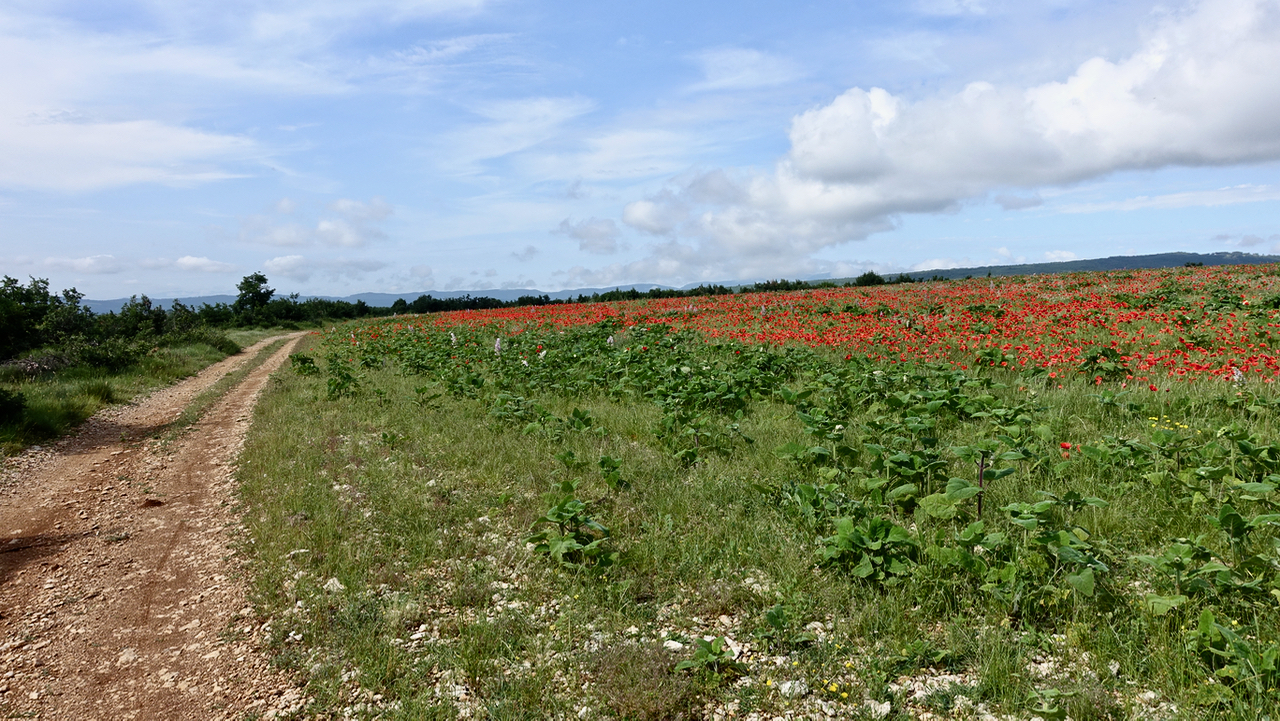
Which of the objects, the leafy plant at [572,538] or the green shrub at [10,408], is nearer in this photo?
the leafy plant at [572,538]

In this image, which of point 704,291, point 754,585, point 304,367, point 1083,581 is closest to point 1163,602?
point 1083,581

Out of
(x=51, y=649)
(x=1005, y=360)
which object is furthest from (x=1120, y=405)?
(x=51, y=649)

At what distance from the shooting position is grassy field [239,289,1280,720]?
3619 millimetres

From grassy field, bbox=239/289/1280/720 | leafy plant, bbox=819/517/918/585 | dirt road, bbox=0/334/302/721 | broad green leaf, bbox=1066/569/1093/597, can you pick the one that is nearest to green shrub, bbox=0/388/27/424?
dirt road, bbox=0/334/302/721

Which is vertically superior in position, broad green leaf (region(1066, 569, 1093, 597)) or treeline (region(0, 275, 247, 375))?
treeline (region(0, 275, 247, 375))

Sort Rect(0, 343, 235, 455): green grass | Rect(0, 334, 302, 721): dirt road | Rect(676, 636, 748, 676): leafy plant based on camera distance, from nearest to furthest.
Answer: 1. Rect(676, 636, 748, 676): leafy plant
2. Rect(0, 334, 302, 721): dirt road
3. Rect(0, 343, 235, 455): green grass

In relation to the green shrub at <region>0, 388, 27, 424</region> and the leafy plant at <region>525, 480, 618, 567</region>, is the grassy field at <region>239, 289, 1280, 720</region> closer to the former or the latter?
the leafy plant at <region>525, 480, 618, 567</region>

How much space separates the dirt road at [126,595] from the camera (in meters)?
4.01

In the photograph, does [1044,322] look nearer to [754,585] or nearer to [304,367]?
[754,585]

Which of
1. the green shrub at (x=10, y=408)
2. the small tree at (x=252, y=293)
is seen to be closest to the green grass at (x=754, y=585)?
the green shrub at (x=10, y=408)

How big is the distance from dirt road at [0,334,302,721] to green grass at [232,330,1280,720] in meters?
0.35

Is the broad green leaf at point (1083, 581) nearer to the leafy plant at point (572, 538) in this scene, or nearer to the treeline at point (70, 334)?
the leafy plant at point (572, 538)

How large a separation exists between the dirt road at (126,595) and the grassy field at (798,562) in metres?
0.34

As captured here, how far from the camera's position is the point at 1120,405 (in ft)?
26.4
